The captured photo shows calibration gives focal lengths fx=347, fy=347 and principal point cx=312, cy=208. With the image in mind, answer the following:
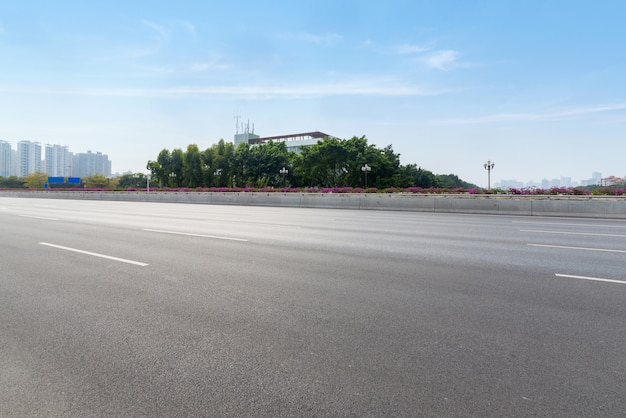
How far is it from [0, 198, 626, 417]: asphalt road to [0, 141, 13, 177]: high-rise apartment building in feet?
683

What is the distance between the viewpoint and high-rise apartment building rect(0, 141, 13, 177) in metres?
161

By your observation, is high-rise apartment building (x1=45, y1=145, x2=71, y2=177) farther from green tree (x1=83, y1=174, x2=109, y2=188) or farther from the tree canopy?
the tree canopy

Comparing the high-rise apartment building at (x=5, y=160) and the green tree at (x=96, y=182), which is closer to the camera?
the green tree at (x=96, y=182)

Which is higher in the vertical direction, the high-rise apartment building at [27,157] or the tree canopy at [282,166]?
the high-rise apartment building at [27,157]

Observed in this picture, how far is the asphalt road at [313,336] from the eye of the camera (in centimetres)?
248

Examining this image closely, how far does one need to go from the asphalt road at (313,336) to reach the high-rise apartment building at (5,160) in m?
208

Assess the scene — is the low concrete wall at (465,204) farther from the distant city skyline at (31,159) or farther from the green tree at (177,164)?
the distant city skyline at (31,159)

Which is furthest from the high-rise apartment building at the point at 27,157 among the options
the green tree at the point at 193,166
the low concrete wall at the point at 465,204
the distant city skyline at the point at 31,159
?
the low concrete wall at the point at 465,204

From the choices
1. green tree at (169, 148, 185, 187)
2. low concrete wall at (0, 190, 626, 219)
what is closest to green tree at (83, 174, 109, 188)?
green tree at (169, 148, 185, 187)

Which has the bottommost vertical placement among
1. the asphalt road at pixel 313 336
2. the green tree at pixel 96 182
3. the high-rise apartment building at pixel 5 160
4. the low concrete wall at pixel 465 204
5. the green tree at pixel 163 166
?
the asphalt road at pixel 313 336

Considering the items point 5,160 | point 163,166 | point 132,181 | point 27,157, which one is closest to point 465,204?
point 163,166

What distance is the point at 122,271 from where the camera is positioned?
19.8 feet

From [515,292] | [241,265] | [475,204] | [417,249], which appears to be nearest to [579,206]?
[475,204]

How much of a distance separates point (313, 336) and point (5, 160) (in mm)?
215798
